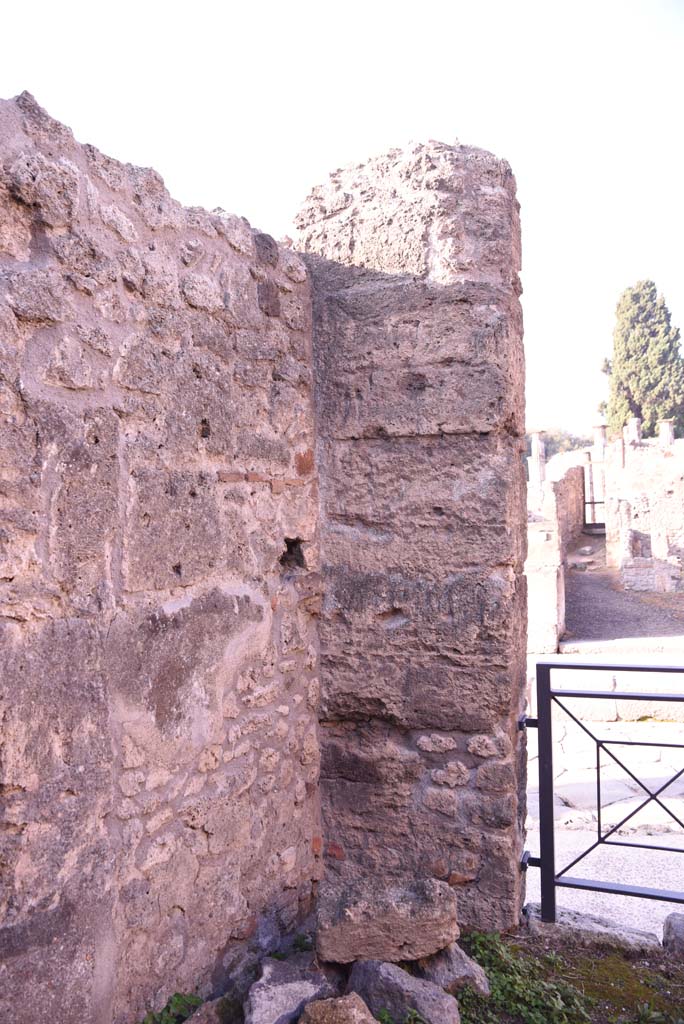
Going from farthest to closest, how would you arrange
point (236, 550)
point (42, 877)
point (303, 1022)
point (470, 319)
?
point (470, 319)
point (236, 550)
point (303, 1022)
point (42, 877)

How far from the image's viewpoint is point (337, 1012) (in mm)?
1992

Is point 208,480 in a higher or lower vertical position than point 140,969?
higher

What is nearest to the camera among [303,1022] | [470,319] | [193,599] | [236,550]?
[303,1022]

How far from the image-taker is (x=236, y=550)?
2537 millimetres

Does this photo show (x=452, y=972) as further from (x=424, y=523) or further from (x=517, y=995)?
(x=424, y=523)

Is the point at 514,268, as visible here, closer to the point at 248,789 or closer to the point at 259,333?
the point at 259,333

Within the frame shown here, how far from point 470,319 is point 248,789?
5.72ft

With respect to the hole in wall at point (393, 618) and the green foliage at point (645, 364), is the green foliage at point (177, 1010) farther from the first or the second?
the green foliage at point (645, 364)

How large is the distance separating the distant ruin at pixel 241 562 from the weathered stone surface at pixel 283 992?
0.64 ft

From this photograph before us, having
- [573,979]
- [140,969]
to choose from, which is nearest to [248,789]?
[140,969]

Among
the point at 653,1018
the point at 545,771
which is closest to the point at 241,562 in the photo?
the point at 545,771

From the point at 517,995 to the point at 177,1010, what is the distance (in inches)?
41.3

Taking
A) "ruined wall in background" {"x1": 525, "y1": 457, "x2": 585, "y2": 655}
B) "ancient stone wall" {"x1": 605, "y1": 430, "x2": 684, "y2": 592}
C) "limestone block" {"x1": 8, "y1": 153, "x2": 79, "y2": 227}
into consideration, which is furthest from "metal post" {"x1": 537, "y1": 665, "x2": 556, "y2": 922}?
"ancient stone wall" {"x1": 605, "y1": 430, "x2": 684, "y2": 592}

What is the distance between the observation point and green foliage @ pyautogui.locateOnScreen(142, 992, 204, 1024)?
83.5 inches
